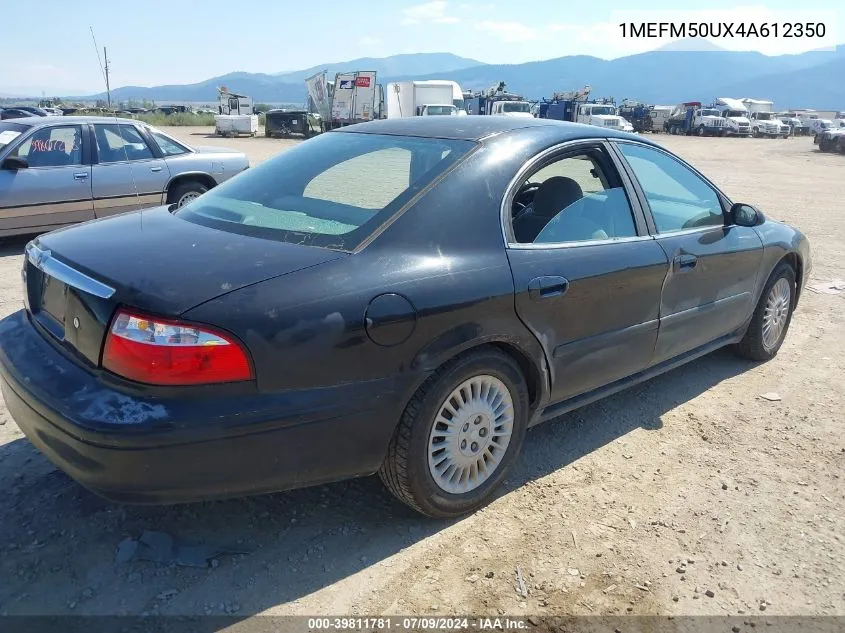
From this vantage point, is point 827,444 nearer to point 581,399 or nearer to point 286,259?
point 581,399

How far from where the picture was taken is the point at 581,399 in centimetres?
332

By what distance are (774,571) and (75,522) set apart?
2835mm

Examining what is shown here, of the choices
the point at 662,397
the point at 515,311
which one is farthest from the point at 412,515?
the point at 662,397

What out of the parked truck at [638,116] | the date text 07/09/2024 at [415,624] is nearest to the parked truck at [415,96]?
the parked truck at [638,116]

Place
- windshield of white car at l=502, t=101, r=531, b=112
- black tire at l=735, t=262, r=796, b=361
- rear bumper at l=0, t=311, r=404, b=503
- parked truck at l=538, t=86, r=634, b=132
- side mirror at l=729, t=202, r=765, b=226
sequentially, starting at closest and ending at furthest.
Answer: rear bumper at l=0, t=311, r=404, b=503 → side mirror at l=729, t=202, r=765, b=226 → black tire at l=735, t=262, r=796, b=361 → windshield of white car at l=502, t=101, r=531, b=112 → parked truck at l=538, t=86, r=634, b=132

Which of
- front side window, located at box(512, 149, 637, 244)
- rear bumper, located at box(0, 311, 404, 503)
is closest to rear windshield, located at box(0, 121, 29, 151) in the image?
rear bumper, located at box(0, 311, 404, 503)

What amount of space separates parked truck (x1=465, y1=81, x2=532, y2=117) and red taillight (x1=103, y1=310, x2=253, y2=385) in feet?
113

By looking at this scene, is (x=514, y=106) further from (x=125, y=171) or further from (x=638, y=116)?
(x=125, y=171)

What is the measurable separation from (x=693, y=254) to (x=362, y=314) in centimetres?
226

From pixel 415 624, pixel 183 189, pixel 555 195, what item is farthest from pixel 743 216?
pixel 183 189

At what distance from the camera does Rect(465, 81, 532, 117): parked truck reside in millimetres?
37594

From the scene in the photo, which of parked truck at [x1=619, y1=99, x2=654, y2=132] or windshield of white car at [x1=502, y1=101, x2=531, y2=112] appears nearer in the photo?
windshield of white car at [x1=502, y1=101, x2=531, y2=112]

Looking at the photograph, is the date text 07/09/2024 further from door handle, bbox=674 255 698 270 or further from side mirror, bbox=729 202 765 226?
side mirror, bbox=729 202 765 226

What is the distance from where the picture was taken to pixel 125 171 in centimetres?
772
